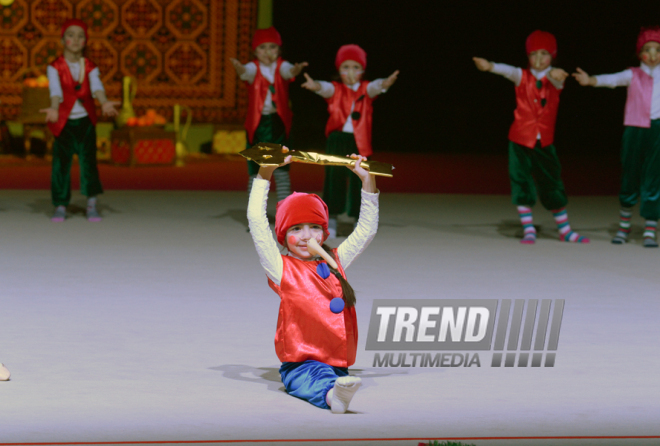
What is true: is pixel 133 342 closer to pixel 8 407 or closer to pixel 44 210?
pixel 8 407

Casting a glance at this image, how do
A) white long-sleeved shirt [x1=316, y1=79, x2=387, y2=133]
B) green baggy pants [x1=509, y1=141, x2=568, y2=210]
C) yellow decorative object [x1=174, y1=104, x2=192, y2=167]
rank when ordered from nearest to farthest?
green baggy pants [x1=509, y1=141, x2=568, y2=210], white long-sleeved shirt [x1=316, y1=79, x2=387, y2=133], yellow decorative object [x1=174, y1=104, x2=192, y2=167]

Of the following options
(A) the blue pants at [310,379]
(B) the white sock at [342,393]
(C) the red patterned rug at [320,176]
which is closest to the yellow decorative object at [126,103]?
(C) the red patterned rug at [320,176]

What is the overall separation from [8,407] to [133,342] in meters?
0.93

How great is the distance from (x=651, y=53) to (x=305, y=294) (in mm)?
4112

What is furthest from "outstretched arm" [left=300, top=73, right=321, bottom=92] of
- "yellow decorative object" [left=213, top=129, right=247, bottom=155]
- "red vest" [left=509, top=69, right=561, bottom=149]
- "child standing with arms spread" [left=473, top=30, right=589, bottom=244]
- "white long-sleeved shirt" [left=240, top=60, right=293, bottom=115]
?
"yellow decorative object" [left=213, top=129, right=247, bottom=155]

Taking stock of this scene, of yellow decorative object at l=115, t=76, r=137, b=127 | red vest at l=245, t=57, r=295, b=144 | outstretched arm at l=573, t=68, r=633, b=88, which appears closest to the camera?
outstretched arm at l=573, t=68, r=633, b=88

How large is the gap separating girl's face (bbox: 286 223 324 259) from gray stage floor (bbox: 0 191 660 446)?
441 mm

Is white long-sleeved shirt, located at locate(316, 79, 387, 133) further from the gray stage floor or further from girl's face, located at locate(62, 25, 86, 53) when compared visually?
girl's face, located at locate(62, 25, 86, 53)

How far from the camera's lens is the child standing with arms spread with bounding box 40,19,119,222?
7.36 meters

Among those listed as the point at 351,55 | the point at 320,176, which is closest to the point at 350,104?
the point at 351,55

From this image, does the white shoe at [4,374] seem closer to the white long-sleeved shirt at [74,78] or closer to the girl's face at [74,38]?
the white long-sleeved shirt at [74,78]

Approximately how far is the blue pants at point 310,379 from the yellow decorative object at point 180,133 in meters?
9.80

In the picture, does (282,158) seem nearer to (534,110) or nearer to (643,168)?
(534,110)

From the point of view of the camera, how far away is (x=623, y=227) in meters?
6.96
